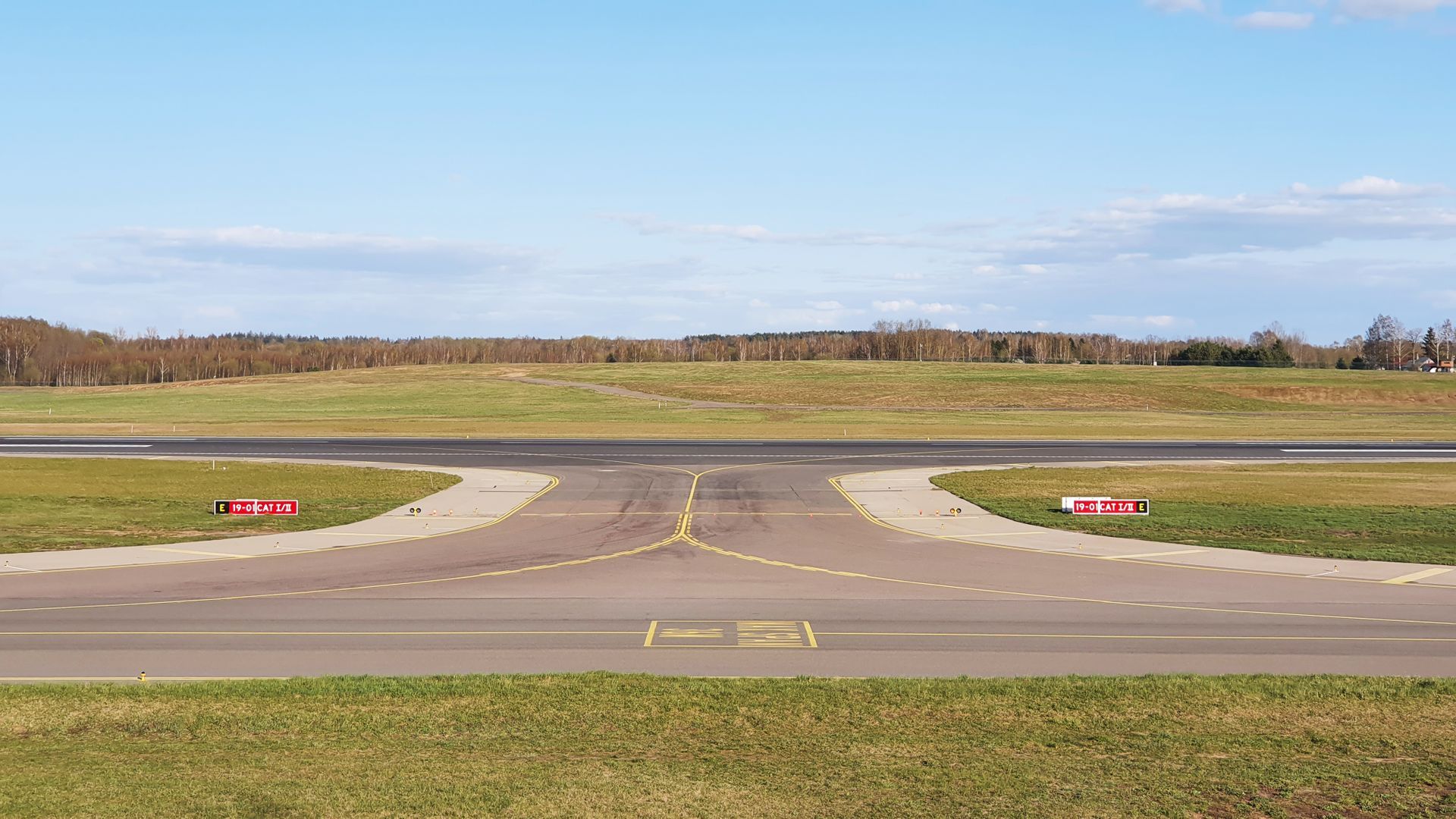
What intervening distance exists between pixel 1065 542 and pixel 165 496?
36.8m

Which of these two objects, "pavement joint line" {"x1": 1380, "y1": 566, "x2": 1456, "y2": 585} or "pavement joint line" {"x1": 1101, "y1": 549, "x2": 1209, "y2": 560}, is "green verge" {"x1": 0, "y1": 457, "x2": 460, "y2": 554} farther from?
"pavement joint line" {"x1": 1380, "y1": 566, "x2": 1456, "y2": 585}

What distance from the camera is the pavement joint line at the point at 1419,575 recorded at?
27297 mm

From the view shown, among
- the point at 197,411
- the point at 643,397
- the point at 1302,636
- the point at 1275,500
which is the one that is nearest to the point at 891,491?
the point at 1275,500

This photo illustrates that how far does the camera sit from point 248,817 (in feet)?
36.5

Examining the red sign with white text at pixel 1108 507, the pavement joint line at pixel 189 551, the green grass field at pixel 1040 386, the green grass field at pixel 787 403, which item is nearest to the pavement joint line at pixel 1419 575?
the red sign with white text at pixel 1108 507

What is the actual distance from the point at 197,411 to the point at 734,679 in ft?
408

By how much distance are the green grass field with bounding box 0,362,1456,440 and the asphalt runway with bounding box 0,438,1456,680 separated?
50442 millimetres

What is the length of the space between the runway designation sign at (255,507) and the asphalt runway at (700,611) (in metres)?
8.58

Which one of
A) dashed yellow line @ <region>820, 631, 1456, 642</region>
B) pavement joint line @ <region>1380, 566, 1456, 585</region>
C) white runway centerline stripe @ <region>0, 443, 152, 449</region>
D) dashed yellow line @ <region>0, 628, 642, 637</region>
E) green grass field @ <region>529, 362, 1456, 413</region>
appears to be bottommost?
white runway centerline stripe @ <region>0, 443, 152, 449</region>

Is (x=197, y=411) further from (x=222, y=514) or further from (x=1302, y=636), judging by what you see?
(x=1302, y=636)

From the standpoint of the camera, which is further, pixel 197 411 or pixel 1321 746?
pixel 197 411

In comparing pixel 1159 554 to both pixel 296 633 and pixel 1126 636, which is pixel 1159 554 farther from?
pixel 296 633

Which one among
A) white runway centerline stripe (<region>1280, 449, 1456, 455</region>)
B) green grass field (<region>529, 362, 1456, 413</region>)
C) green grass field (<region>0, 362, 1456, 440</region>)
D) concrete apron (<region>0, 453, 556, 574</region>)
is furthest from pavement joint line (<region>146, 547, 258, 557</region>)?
green grass field (<region>529, 362, 1456, 413</region>)

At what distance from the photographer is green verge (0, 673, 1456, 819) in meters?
11.8
